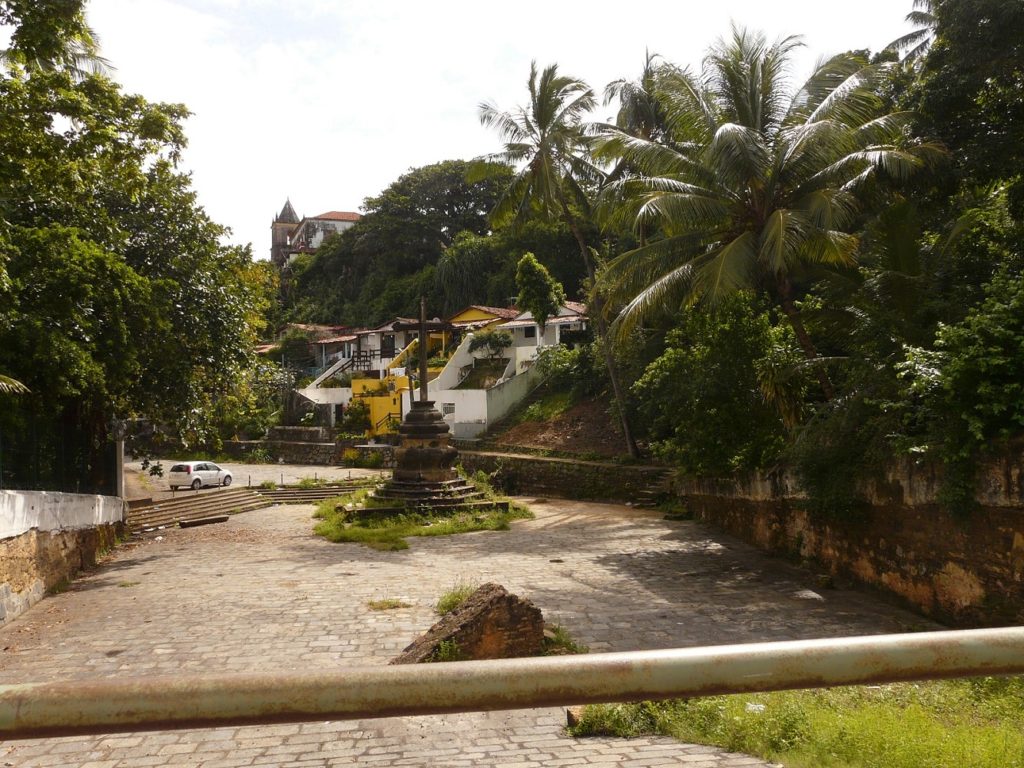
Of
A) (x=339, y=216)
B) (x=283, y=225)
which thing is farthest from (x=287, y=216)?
(x=339, y=216)

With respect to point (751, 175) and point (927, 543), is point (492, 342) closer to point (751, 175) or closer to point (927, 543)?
point (751, 175)

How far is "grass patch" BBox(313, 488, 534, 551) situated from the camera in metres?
16.6

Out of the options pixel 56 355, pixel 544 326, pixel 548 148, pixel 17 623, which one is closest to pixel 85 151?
pixel 56 355

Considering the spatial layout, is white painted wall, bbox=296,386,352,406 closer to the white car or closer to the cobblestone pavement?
the white car

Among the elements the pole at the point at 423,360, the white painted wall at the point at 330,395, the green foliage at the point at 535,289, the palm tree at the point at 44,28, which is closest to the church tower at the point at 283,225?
the white painted wall at the point at 330,395

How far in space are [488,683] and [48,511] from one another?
37.9ft

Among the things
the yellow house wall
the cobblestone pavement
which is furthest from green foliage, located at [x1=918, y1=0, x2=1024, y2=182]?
the yellow house wall

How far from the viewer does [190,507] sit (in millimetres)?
21922

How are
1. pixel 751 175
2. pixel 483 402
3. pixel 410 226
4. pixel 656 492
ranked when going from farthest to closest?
pixel 410 226, pixel 483 402, pixel 656 492, pixel 751 175

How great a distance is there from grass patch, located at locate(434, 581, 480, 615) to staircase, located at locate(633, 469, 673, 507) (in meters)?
12.8

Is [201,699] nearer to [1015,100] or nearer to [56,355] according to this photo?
[56,355]

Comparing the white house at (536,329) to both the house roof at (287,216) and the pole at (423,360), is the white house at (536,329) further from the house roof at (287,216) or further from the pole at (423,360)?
the house roof at (287,216)

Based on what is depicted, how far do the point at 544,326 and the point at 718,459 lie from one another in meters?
22.9

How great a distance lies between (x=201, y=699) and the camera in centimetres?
136
